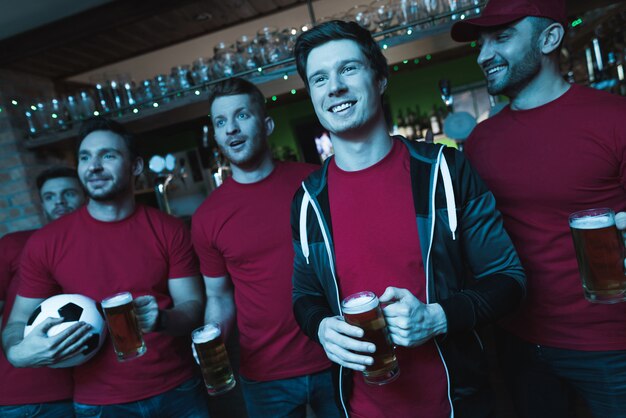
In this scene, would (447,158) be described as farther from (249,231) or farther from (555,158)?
(249,231)

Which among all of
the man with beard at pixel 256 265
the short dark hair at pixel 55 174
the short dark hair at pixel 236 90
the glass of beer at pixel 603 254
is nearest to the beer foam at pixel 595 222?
the glass of beer at pixel 603 254

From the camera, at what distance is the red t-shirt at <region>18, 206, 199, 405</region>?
1796 millimetres

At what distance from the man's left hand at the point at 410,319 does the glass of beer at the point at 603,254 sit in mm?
454

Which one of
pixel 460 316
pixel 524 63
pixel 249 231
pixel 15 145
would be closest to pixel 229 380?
pixel 249 231

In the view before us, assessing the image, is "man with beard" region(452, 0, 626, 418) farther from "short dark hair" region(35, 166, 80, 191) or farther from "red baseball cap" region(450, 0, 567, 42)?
"short dark hair" region(35, 166, 80, 191)

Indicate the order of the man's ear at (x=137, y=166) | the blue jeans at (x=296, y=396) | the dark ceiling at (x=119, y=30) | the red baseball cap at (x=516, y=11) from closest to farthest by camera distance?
the red baseball cap at (x=516, y=11) < the blue jeans at (x=296, y=396) < the man's ear at (x=137, y=166) < the dark ceiling at (x=119, y=30)

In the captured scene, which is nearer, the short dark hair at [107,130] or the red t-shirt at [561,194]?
the red t-shirt at [561,194]

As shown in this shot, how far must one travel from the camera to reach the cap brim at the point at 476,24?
1.57m

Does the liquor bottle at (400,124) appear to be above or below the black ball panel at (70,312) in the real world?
above

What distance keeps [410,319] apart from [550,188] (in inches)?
31.5

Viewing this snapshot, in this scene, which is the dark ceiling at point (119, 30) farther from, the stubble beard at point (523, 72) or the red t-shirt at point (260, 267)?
the stubble beard at point (523, 72)

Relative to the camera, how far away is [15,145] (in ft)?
11.8

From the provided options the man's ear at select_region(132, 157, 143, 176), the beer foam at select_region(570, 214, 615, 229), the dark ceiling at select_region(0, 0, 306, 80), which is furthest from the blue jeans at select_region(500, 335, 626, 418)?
the dark ceiling at select_region(0, 0, 306, 80)

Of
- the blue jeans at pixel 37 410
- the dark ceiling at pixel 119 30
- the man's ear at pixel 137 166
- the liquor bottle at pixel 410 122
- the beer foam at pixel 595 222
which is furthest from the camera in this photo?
the liquor bottle at pixel 410 122
